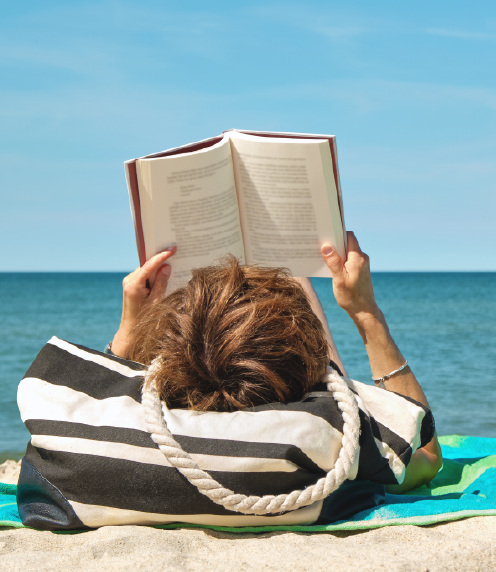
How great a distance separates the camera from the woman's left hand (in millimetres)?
2436

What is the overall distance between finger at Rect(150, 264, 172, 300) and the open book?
31 millimetres

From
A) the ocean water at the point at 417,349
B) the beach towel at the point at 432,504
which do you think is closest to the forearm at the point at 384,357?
the beach towel at the point at 432,504

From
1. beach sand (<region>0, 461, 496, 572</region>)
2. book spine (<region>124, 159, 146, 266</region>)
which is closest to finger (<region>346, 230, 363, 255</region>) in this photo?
book spine (<region>124, 159, 146, 266</region>)

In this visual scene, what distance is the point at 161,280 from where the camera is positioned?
8.20 ft

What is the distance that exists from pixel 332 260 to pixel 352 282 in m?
0.13

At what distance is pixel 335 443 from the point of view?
5.31ft

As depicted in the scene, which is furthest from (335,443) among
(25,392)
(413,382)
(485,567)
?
(25,392)

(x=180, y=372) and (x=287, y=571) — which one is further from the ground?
(x=180, y=372)

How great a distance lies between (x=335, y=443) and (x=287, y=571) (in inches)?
14.9

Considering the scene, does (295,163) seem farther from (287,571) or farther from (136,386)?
(287,571)

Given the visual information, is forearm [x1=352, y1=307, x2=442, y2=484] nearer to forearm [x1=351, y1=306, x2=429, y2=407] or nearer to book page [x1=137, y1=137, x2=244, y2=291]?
forearm [x1=351, y1=306, x2=429, y2=407]

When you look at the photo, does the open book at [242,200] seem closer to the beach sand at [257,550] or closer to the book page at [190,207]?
the book page at [190,207]

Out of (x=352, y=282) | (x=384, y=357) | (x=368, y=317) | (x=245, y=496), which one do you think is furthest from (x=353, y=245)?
(x=245, y=496)

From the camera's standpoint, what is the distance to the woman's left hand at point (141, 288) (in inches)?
95.9
